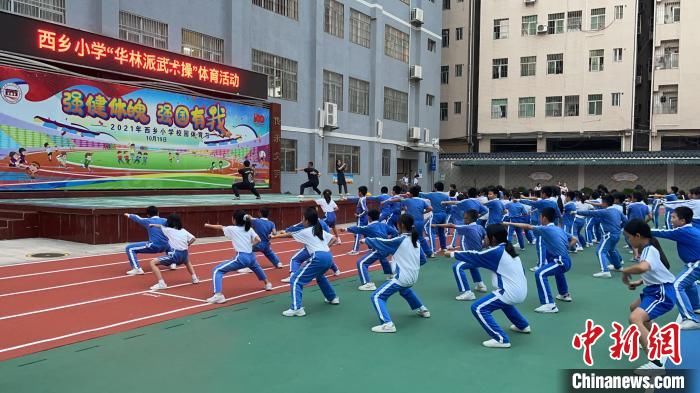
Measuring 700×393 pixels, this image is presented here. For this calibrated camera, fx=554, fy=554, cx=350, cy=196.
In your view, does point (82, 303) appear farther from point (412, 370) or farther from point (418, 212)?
point (418, 212)

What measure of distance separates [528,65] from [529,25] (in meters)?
2.87

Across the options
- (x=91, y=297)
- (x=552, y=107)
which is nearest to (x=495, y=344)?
(x=91, y=297)

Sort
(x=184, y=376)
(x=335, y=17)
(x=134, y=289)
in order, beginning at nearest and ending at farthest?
1. (x=184, y=376)
2. (x=134, y=289)
3. (x=335, y=17)

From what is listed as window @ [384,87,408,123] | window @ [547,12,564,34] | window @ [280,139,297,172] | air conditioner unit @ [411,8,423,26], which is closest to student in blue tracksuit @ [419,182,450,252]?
window @ [280,139,297,172]

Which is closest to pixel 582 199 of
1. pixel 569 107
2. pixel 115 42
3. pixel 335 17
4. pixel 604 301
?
pixel 604 301

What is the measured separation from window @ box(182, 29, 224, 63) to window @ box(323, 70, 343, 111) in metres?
6.84

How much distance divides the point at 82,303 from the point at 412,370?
518 centimetres

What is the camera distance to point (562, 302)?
8.31 metres

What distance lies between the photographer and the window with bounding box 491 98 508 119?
136ft

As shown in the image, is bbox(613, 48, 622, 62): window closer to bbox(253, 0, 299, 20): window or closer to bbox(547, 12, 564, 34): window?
bbox(547, 12, 564, 34): window

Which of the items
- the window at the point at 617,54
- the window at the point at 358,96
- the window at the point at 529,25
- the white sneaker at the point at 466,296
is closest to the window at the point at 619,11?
the window at the point at 617,54

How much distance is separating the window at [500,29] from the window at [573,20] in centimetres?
429

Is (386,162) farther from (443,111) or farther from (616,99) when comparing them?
(616,99)

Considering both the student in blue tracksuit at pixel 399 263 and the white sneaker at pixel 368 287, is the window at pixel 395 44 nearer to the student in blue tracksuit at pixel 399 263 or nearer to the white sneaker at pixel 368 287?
the white sneaker at pixel 368 287
